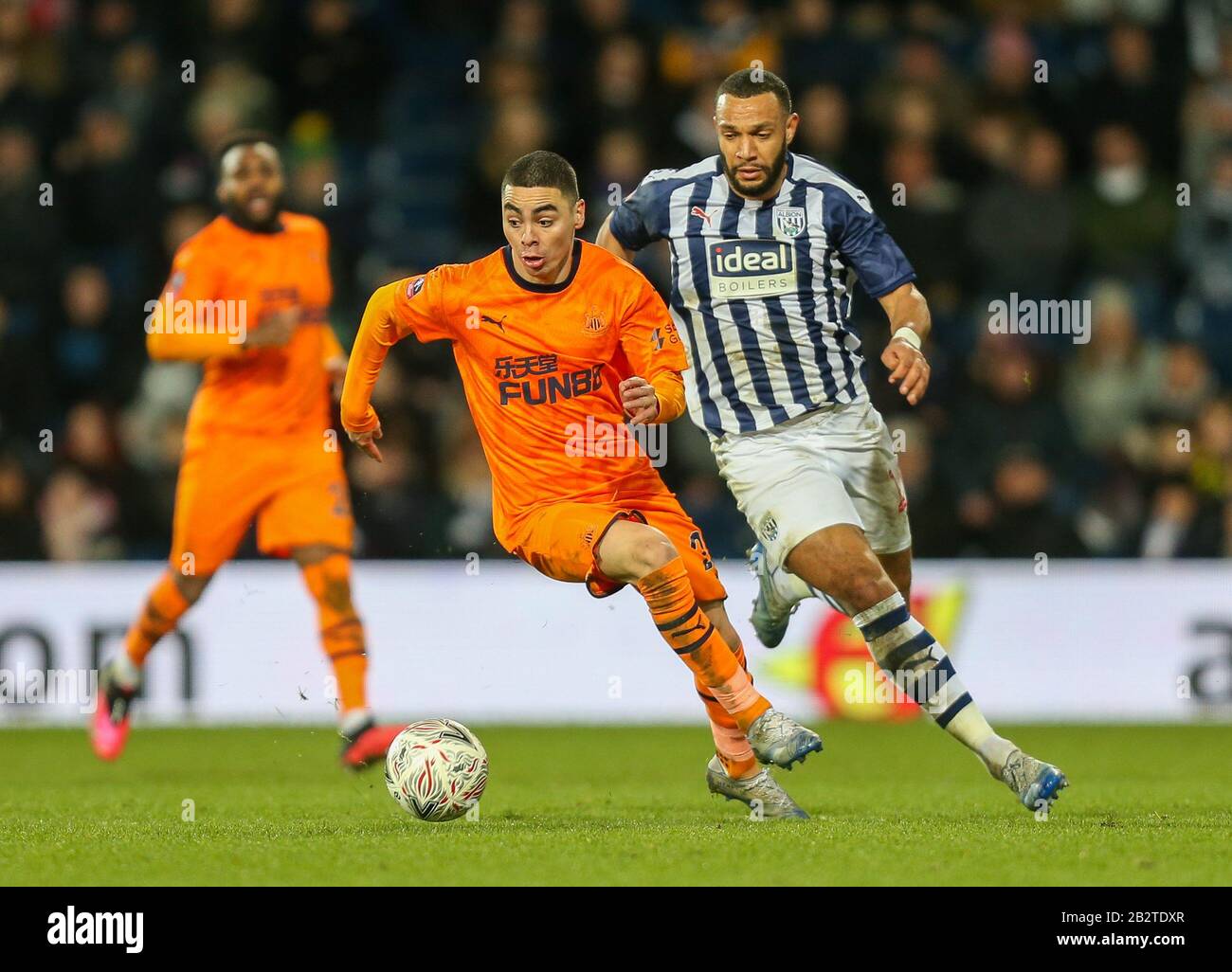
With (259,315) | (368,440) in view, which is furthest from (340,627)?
(368,440)

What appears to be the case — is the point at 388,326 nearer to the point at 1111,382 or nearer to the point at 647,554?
the point at 647,554

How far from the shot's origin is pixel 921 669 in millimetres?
6363

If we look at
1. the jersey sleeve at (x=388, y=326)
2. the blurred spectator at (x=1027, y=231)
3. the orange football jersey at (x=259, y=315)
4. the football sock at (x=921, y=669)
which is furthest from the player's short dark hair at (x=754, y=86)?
the blurred spectator at (x=1027, y=231)

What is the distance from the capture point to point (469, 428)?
1127 cm

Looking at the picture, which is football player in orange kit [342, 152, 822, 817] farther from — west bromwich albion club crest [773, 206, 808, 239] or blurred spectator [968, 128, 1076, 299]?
blurred spectator [968, 128, 1076, 299]

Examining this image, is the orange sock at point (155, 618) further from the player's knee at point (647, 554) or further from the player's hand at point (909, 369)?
the player's hand at point (909, 369)

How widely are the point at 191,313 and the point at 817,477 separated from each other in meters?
3.27

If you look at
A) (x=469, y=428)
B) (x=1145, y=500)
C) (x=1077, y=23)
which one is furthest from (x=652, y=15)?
(x=1145, y=500)

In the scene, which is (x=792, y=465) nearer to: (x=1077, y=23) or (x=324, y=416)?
(x=324, y=416)

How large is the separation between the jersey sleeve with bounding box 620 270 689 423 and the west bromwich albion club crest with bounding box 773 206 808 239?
0.49 metres

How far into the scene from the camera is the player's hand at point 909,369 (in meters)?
6.06

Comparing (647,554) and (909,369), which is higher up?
(909,369)

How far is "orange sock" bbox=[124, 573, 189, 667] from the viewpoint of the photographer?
28.6 ft

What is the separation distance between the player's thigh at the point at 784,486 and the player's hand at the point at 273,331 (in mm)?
2494
